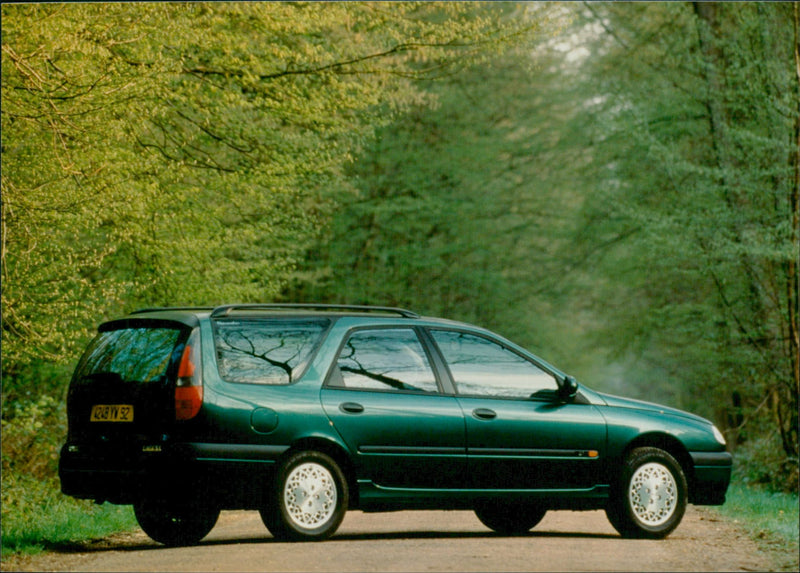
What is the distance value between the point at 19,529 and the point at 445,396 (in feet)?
12.4

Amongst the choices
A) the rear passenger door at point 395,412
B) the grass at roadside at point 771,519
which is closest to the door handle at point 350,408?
the rear passenger door at point 395,412

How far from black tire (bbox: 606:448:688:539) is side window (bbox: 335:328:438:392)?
1.79 metres

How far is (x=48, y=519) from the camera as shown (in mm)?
11734

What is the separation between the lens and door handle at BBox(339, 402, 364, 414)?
977 centimetres

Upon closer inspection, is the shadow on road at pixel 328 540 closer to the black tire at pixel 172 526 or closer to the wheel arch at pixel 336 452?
the black tire at pixel 172 526

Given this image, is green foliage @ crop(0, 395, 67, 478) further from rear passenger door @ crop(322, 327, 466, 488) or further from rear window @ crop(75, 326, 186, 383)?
rear passenger door @ crop(322, 327, 466, 488)

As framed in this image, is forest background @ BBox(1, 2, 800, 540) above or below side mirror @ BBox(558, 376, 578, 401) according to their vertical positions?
above

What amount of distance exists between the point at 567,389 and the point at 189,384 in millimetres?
3141

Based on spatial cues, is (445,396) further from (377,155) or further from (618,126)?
(377,155)

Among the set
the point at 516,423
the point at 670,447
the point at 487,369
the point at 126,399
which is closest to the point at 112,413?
the point at 126,399

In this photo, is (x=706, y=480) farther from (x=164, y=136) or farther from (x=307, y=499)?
(x=164, y=136)

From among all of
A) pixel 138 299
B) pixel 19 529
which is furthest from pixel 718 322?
pixel 19 529

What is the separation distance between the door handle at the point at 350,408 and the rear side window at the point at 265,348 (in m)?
0.41

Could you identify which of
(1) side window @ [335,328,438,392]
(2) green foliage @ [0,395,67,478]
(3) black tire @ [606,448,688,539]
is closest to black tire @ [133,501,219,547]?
(1) side window @ [335,328,438,392]
